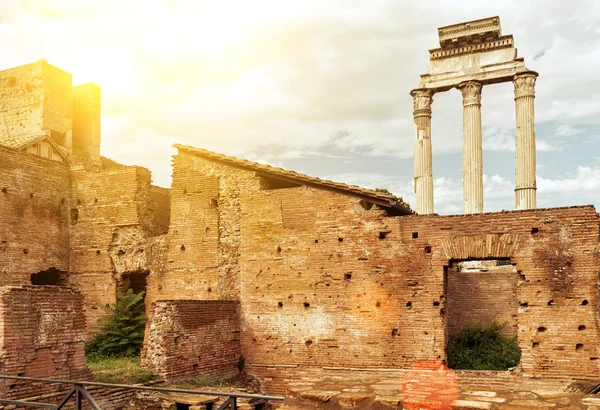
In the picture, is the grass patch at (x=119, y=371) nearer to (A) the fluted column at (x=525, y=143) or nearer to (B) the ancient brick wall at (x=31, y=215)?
(B) the ancient brick wall at (x=31, y=215)

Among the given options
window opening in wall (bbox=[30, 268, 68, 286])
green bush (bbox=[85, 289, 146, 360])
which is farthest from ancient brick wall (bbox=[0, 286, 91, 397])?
window opening in wall (bbox=[30, 268, 68, 286])

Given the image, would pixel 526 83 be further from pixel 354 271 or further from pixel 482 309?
pixel 354 271

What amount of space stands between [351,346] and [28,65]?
1931 centimetres

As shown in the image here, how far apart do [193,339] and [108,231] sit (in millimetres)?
4739

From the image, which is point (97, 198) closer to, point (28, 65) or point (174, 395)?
point (174, 395)

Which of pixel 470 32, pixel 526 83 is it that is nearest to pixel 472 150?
pixel 526 83

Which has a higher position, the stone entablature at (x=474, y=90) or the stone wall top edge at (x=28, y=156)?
the stone entablature at (x=474, y=90)

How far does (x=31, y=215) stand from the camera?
49.3 ft

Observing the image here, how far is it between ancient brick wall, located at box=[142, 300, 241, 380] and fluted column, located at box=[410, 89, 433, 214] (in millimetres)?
11023

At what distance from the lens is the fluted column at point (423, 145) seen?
2241cm

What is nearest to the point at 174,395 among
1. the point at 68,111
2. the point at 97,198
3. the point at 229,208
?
the point at 229,208

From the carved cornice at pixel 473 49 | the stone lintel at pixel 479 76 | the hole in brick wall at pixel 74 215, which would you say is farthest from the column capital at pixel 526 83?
the hole in brick wall at pixel 74 215

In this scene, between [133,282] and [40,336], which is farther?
[133,282]

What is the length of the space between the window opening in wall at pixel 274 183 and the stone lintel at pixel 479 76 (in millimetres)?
10438
